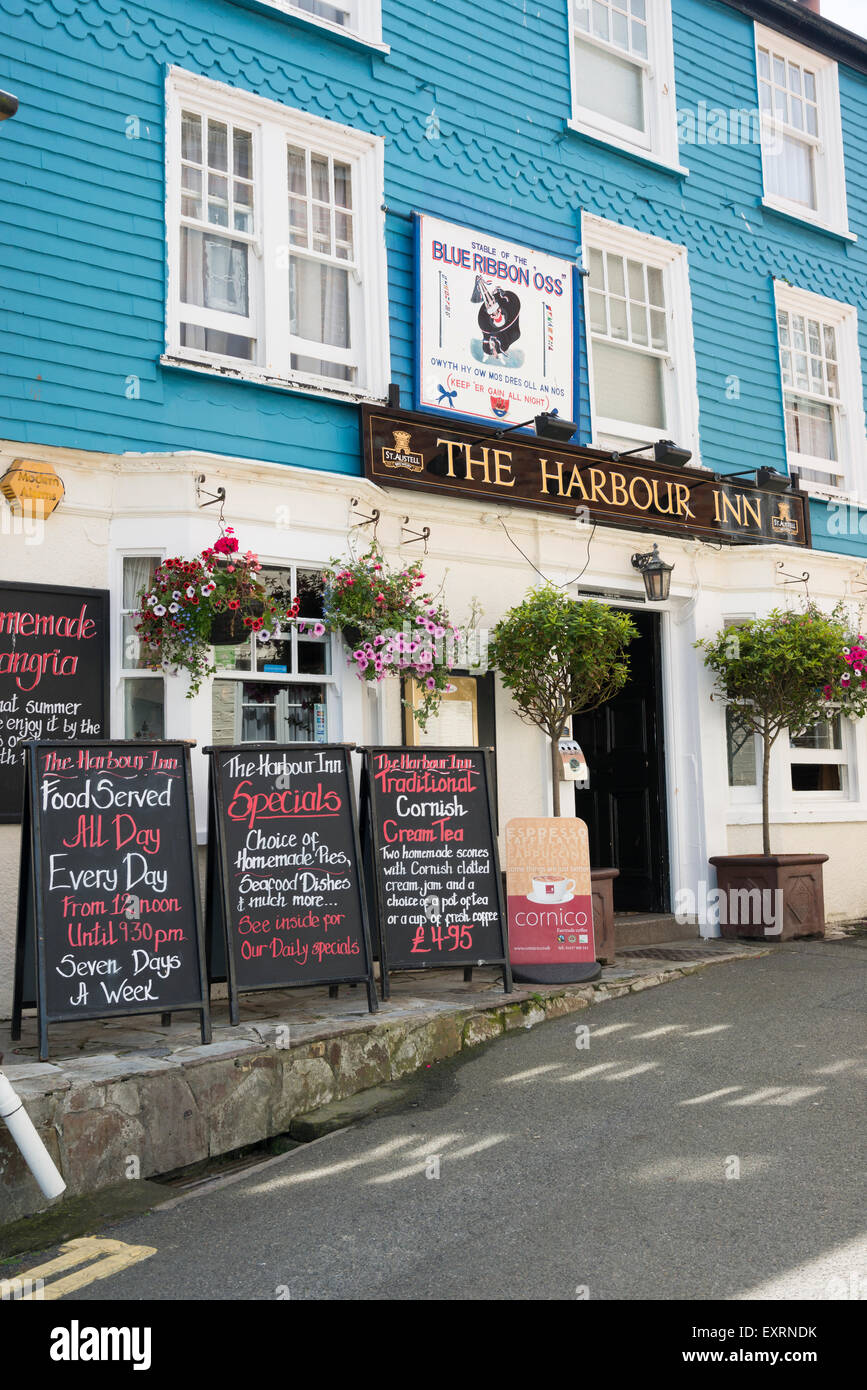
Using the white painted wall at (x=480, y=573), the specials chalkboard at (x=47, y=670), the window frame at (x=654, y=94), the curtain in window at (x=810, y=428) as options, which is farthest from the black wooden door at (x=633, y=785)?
the specials chalkboard at (x=47, y=670)

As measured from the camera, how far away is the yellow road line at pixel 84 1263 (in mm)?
3789

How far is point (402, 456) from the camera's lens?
346 inches

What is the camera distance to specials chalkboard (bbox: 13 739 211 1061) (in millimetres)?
5414

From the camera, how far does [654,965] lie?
8555 mm

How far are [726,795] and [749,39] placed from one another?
7872 millimetres

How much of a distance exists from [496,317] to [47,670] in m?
4.78

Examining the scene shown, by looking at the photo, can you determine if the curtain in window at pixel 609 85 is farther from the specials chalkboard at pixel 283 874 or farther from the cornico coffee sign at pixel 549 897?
the specials chalkboard at pixel 283 874

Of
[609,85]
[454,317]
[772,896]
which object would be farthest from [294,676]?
[609,85]

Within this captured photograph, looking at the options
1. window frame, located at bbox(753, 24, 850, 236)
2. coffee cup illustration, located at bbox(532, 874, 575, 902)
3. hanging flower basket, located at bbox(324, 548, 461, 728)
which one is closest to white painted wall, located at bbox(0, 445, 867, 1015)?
hanging flower basket, located at bbox(324, 548, 461, 728)

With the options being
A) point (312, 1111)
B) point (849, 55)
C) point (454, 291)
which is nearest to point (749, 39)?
point (849, 55)

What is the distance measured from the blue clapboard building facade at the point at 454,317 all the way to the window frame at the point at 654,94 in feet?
0.11

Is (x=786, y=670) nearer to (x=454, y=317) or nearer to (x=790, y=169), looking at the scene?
(x=454, y=317)

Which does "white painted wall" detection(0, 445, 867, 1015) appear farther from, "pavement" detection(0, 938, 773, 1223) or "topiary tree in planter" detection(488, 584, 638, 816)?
"pavement" detection(0, 938, 773, 1223)
